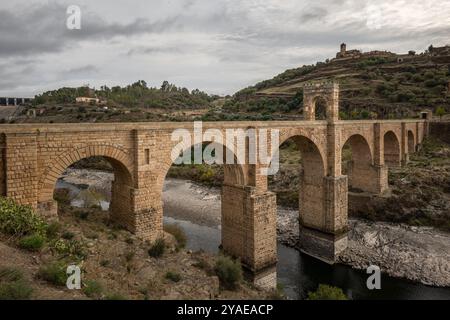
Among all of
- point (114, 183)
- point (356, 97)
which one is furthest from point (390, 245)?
point (356, 97)

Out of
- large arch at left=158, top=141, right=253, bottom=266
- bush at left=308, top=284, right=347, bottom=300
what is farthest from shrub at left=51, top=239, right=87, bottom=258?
large arch at left=158, top=141, right=253, bottom=266

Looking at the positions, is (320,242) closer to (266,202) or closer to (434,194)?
(266,202)

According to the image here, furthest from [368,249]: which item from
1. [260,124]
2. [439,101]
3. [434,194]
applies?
[439,101]

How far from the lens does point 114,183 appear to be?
11992 millimetres

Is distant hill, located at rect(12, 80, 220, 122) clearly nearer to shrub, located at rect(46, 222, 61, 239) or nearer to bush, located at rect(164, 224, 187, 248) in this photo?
bush, located at rect(164, 224, 187, 248)

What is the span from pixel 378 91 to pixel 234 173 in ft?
137

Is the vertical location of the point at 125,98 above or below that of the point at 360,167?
above

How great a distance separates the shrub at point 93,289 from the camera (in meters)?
7.10

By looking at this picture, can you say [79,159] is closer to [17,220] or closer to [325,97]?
[17,220]

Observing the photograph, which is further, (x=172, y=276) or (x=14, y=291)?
(x=172, y=276)

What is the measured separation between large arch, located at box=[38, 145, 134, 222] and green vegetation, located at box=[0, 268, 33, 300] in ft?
9.88

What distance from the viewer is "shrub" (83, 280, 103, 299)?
7.10 metres

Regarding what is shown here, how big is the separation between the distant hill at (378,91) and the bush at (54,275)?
40.4m
